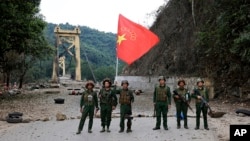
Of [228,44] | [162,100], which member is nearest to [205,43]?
[228,44]

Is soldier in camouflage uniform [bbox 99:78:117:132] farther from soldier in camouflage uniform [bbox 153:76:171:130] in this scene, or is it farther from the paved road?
soldier in camouflage uniform [bbox 153:76:171:130]

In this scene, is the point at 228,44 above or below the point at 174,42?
below

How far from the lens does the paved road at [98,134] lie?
941cm

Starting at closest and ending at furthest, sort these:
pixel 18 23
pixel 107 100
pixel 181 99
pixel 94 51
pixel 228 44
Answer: pixel 107 100, pixel 181 99, pixel 228 44, pixel 18 23, pixel 94 51

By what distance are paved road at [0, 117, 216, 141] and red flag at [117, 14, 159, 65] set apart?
2.87 meters

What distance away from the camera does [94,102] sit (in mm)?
10430

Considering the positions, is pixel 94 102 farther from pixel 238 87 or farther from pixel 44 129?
pixel 238 87

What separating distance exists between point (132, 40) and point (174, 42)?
1996cm

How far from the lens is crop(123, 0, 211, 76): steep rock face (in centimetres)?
2998

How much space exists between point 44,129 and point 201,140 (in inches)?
184

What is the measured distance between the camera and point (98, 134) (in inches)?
395

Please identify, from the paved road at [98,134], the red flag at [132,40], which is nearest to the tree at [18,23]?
the red flag at [132,40]

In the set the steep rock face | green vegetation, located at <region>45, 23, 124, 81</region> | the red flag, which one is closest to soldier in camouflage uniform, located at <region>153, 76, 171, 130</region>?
the red flag

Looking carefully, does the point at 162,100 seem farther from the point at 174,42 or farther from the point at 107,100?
the point at 174,42
